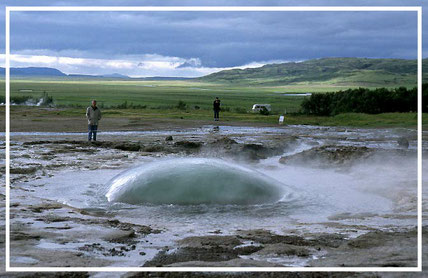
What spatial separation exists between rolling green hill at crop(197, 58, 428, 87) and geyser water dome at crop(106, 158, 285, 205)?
11285cm

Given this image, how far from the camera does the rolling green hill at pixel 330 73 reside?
132750 millimetres

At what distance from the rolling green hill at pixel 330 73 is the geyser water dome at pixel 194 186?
370 ft

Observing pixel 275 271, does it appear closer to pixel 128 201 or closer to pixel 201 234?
Result: pixel 201 234

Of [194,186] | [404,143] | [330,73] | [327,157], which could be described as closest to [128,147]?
[327,157]

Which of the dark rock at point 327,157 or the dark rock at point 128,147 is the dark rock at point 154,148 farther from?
the dark rock at point 327,157

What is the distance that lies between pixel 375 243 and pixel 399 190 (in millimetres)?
4210

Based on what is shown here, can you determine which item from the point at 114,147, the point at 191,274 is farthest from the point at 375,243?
the point at 114,147

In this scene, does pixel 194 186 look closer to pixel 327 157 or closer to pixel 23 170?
pixel 23 170

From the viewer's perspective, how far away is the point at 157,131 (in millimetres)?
23828

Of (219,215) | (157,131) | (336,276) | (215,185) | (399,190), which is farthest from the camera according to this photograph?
(157,131)

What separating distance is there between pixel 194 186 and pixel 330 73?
155759 mm

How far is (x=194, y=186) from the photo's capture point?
8.66m

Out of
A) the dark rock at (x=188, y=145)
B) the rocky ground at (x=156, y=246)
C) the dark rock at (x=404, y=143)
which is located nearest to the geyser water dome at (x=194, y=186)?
the rocky ground at (x=156, y=246)

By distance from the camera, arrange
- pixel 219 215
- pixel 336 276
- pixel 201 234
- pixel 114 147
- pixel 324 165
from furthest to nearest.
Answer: pixel 114 147 → pixel 324 165 → pixel 219 215 → pixel 201 234 → pixel 336 276
